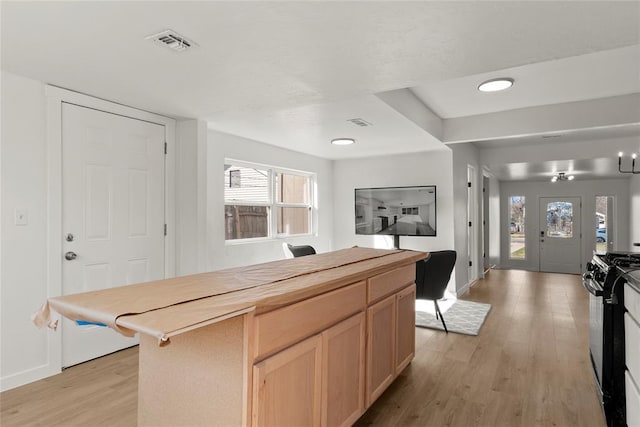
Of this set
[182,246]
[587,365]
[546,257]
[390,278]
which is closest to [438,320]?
[587,365]

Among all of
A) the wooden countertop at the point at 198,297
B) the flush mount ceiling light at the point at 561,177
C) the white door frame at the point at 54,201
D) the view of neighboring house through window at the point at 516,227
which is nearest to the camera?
the wooden countertop at the point at 198,297

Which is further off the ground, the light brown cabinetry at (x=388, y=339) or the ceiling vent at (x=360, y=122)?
the ceiling vent at (x=360, y=122)

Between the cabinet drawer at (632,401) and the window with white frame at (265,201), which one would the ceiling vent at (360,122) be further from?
the cabinet drawer at (632,401)

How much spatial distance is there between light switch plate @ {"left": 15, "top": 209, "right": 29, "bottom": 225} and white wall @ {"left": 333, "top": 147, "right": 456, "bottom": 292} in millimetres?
4754

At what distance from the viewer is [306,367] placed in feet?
5.18

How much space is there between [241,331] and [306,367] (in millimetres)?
438

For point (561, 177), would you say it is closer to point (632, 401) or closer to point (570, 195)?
point (570, 195)

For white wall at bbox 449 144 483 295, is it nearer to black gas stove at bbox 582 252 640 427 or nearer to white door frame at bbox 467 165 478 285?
white door frame at bbox 467 165 478 285

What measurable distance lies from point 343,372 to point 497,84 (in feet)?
9.79

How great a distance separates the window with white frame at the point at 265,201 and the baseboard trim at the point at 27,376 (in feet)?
7.32

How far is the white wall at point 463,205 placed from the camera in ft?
18.3

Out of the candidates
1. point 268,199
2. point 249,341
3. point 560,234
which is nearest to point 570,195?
point 560,234

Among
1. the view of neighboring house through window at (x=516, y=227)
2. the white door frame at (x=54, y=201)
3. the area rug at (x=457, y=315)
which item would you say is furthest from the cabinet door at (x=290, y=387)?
the view of neighboring house through window at (x=516, y=227)

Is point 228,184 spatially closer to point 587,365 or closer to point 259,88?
point 259,88
